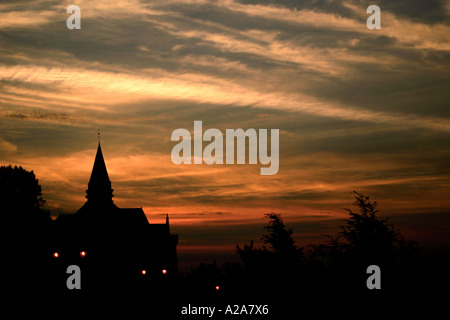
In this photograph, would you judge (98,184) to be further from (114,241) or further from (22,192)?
(22,192)

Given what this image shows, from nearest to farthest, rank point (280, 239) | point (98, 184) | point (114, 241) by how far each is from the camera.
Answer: point (280, 239)
point (114, 241)
point (98, 184)

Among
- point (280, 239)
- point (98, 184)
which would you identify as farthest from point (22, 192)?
point (280, 239)

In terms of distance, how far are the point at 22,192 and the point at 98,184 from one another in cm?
2942

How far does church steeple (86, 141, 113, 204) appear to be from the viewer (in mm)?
98938

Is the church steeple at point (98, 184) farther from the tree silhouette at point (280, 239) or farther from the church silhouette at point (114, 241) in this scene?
the tree silhouette at point (280, 239)

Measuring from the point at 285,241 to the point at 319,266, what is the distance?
4.78ft

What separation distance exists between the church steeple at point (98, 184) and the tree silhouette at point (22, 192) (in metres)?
26.1

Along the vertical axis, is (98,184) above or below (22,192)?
above

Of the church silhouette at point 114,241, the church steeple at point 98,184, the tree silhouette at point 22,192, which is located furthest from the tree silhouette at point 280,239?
the church steeple at point 98,184

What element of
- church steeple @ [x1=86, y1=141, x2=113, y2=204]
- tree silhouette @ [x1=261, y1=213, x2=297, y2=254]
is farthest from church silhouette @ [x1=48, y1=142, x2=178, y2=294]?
tree silhouette @ [x1=261, y1=213, x2=297, y2=254]

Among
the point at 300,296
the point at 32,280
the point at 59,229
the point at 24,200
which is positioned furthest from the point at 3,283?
the point at 300,296

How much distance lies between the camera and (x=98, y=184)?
98875 millimetres

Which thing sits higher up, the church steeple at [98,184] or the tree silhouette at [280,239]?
the church steeple at [98,184]

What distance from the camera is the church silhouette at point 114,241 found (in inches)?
3396
